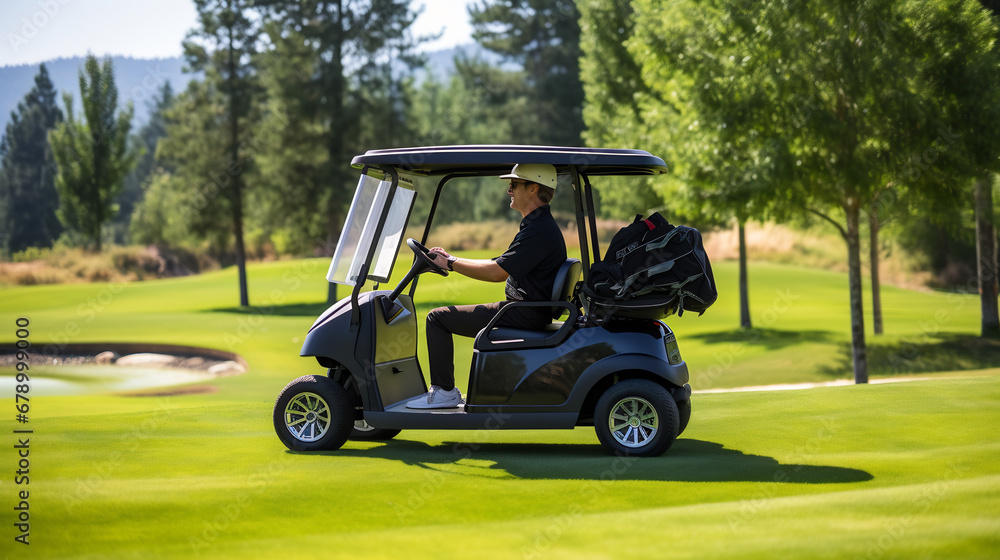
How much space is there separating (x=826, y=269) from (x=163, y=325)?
2658cm

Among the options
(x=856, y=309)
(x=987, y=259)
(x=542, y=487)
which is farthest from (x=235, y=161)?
(x=542, y=487)

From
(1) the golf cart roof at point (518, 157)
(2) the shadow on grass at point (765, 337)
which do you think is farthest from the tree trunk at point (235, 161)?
(1) the golf cart roof at point (518, 157)

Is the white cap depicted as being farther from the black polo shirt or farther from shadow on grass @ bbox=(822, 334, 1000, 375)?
shadow on grass @ bbox=(822, 334, 1000, 375)

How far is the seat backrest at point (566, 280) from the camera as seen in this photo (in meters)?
5.95

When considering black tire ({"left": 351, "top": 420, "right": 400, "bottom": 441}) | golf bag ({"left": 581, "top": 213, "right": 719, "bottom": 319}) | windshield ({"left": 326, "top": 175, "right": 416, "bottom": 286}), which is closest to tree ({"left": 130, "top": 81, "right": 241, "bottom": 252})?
black tire ({"left": 351, "top": 420, "right": 400, "bottom": 441})

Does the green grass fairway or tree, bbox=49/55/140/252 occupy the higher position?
tree, bbox=49/55/140/252

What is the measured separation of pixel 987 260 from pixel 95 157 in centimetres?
3972

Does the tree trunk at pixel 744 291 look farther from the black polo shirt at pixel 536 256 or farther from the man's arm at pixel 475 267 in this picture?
the man's arm at pixel 475 267

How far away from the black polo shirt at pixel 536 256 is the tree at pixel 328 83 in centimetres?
2625

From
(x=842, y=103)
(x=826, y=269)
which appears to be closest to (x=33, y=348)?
(x=842, y=103)

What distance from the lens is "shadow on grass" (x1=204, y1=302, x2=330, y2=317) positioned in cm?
2922

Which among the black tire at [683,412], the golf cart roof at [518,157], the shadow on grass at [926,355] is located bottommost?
the shadow on grass at [926,355]

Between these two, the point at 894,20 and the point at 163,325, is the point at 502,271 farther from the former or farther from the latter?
the point at 163,325

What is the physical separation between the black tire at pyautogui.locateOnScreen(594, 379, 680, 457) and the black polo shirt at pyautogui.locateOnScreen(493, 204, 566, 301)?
2.72 feet
